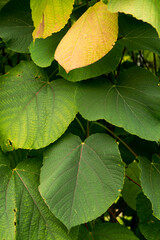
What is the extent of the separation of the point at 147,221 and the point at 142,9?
74 cm

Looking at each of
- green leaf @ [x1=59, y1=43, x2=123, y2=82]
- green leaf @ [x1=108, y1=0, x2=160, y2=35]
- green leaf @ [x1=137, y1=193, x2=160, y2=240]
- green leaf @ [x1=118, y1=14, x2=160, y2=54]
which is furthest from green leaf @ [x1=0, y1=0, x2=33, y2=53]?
green leaf @ [x1=137, y1=193, x2=160, y2=240]

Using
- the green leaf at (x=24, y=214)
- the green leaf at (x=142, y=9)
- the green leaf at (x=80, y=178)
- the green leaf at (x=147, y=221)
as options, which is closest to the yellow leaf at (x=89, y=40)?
the green leaf at (x=142, y=9)

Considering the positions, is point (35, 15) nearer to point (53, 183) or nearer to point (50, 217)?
point (53, 183)

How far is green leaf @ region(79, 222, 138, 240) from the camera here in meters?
1.02

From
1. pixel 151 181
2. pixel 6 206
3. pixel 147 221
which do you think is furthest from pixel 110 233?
pixel 6 206

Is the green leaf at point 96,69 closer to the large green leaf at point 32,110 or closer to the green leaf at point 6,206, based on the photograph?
the large green leaf at point 32,110

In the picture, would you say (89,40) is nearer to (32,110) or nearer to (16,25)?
(32,110)

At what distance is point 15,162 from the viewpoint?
109cm

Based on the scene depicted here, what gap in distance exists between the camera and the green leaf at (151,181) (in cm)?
85

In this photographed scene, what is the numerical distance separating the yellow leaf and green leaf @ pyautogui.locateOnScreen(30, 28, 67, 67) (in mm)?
215

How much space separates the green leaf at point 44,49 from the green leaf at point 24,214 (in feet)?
1.30

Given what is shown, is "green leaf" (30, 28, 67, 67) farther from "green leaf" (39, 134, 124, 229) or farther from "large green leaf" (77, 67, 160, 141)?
"green leaf" (39, 134, 124, 229)

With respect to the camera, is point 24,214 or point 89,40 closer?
point 89,40

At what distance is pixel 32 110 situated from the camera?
941mm
